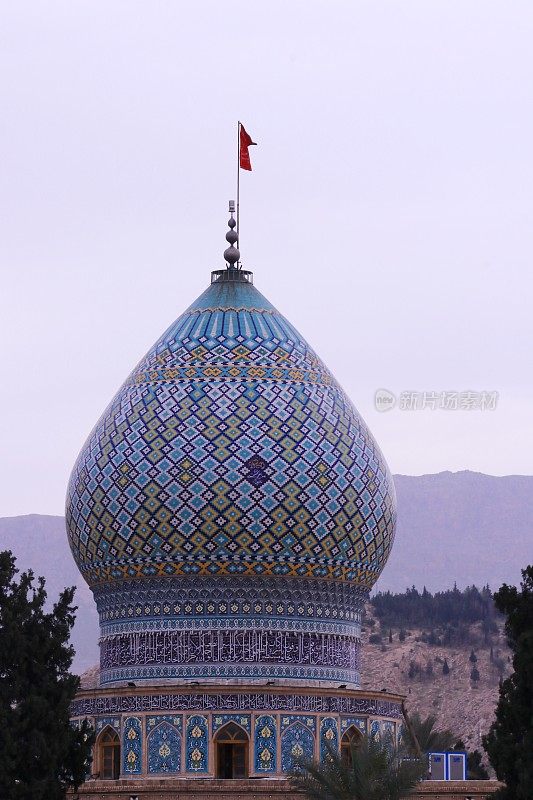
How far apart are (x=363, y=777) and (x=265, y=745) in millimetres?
3803

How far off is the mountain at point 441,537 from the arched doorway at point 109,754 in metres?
75.0

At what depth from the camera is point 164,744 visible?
30.5 metres

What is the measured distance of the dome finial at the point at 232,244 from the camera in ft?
110

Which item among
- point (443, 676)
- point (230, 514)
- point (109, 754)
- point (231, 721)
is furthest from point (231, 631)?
point (443, 676)

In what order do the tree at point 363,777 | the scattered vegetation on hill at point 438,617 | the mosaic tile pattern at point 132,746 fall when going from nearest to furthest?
the tree at point 363,777 → the mosaic tile pattern at point 132,746 → the scattered vegetation on hill at point 438,617

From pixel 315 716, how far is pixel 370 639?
27.9 metres

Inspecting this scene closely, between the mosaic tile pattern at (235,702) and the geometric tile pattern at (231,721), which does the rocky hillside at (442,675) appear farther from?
the geometric tile pattern at (231,721)

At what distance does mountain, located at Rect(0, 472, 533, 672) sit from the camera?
11112 cm

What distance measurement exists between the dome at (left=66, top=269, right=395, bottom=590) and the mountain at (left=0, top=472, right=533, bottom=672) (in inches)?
2926

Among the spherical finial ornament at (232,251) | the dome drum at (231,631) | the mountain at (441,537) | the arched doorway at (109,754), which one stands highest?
the mountain at (441,537)

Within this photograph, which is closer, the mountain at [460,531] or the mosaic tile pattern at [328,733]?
the mosaic tile pattern at [328,733]

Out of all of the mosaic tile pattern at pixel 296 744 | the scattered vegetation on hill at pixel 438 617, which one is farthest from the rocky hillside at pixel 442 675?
the mosaic tile pattern at pixel 296 744

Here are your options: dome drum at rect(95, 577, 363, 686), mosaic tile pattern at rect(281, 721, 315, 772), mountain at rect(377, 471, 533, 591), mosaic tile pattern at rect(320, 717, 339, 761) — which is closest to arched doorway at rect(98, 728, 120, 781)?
dome drum at rect(95, 577, 363, 686)

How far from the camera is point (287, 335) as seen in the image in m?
32.8
